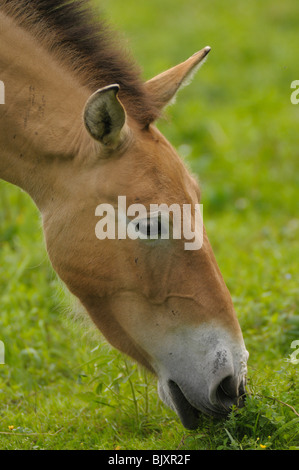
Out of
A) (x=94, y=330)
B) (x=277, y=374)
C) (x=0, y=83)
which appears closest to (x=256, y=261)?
(x=277, y=374)

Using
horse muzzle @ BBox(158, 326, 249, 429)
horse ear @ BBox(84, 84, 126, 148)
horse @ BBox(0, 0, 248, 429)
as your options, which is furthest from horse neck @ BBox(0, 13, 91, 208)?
horse muzzle @ BBox(158, 326, 249, 429)

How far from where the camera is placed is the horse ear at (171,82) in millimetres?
3811

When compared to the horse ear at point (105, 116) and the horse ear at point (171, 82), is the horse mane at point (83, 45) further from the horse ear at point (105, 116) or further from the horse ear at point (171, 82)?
the horse ear at point (105, 116)

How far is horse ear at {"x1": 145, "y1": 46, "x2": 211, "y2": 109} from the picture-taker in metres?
3.81

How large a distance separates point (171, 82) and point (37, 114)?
725 millimetres

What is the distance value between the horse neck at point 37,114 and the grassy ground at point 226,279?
26.1 inches

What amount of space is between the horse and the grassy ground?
0.38m

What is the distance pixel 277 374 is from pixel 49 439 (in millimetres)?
1376

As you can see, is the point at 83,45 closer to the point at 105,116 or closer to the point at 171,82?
the point at 171,82

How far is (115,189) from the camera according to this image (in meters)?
3.57

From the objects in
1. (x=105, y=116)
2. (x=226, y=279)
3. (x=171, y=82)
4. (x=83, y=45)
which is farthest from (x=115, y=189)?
(x=226, y=279)

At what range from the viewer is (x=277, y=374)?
4.29 meters

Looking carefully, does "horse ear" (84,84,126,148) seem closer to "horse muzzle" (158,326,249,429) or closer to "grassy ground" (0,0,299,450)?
"grassy ground" (0,0,299,450)
